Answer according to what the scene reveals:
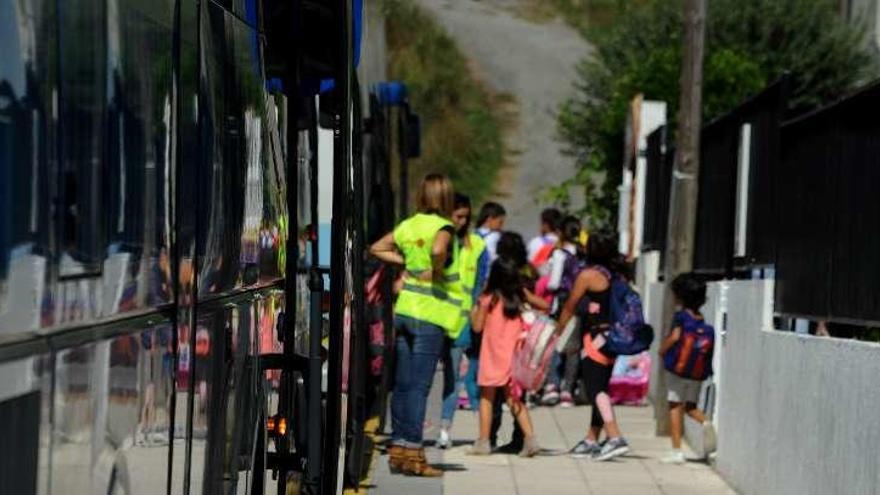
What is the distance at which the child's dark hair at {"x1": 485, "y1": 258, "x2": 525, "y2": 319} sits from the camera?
47.0ft

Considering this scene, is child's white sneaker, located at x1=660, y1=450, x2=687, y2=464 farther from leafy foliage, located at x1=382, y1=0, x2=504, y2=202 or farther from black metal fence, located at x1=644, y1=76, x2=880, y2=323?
leafy foliage, located at x1=382, y1=0, x2=504, y2=202

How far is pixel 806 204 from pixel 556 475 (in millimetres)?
3454

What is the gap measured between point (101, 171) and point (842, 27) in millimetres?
30977

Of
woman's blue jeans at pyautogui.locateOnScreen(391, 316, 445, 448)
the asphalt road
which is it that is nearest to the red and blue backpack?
woman's blue jeans at pyautogui.locateOnScreen(391, 316, 445, 448)

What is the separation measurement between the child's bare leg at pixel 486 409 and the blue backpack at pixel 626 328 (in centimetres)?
88

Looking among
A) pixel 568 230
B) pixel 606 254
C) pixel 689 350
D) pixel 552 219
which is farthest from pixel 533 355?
pixel 552 219

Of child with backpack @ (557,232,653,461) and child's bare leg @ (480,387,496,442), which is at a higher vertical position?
child with backpack @ (557,232,653,461)

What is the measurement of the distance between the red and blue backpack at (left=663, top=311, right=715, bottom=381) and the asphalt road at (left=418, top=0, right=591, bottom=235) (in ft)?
110

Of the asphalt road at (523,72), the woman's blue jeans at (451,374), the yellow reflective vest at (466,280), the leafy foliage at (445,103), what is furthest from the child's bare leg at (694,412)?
the leafy foliage at (445,103)

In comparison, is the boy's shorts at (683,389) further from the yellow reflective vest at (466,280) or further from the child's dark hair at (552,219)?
the child's dark hair at (552,219)

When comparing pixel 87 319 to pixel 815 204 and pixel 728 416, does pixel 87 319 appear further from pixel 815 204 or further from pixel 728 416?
pixel 728 416

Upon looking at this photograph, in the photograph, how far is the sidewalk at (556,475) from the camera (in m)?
12.9

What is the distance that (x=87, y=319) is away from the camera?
12.3ft

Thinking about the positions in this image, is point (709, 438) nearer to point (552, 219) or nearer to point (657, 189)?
point (552, 219)
